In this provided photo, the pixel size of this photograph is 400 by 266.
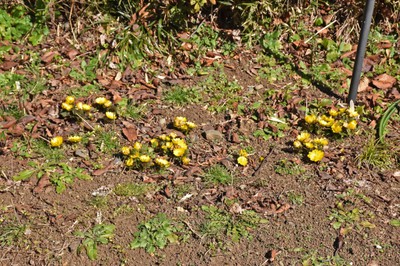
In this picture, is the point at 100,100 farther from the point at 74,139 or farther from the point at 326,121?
the point at 326,121

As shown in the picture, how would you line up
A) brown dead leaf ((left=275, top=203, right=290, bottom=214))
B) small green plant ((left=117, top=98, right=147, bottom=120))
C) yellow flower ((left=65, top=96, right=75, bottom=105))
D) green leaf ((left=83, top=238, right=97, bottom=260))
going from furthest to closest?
1. small green plant ((left=117, top=98, right=147, bottom=120))
2. yellow flower ((left=65, top=96, right=75, bottom=105))
3. brown dead leaf ((left=275, top=203, right=290, bottom=214))
4. green leaf ((left=83, top=238, right=97, bottom=260))

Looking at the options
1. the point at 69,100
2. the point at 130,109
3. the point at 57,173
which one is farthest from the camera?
the point at 130,109

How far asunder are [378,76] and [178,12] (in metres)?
1.81

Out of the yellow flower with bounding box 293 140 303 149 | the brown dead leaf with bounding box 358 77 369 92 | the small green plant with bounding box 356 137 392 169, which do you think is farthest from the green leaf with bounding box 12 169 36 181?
the brown dead leaf with bounding box 358 77 369 92

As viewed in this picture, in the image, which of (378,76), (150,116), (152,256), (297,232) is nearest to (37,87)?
(150,116)

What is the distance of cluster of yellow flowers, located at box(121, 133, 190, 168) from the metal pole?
1.40m

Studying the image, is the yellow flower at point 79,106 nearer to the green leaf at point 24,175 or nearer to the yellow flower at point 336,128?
the green leaf at point 24,175

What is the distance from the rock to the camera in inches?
189

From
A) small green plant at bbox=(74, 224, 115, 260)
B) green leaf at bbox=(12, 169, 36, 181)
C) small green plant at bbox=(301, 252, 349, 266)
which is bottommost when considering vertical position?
green leaf at bbox=(12, 169, 36, 181)

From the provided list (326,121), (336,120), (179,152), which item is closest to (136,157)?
(179,152)

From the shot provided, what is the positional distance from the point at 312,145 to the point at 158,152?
3.57ft

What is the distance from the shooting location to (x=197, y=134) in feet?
16.0

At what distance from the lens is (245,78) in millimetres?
5492

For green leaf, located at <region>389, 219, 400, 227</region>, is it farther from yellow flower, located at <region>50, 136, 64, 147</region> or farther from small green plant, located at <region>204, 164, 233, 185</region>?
yellow flower, located at <region>50, 136, 64, 147</region>
